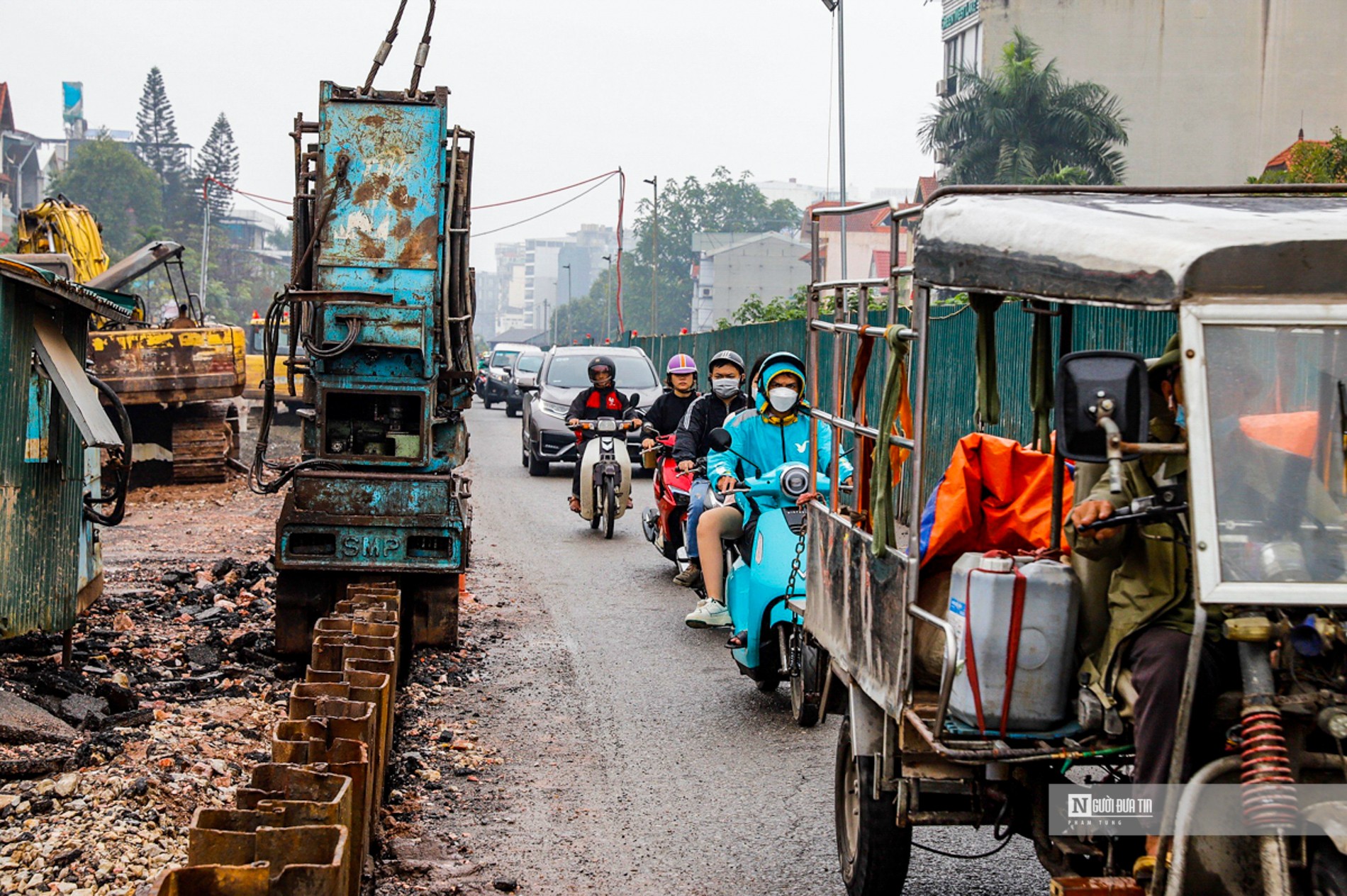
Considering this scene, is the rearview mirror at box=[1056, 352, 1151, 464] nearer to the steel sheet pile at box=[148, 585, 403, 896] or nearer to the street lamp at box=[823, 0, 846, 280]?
the steel sheet pile at box=[148, 585, 403, 896]

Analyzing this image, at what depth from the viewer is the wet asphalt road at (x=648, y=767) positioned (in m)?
5.24

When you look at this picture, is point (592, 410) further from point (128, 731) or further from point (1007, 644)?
point (1007, 644)

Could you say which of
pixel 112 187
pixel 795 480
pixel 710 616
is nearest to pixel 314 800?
pixel 795 480

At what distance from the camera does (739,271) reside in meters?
93.9

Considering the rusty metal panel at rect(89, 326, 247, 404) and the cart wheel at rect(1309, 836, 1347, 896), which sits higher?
the rusty metal panel at rect(89, 326, 247, 404)

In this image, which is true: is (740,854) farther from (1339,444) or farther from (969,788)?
(1339,444)

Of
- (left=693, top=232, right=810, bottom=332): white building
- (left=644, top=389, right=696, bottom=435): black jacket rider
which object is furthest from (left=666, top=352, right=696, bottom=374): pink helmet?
(left=693, top=232, right=810, bottom=332): white building

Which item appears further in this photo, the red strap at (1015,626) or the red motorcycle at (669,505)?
the red motorcycle at (669,505)

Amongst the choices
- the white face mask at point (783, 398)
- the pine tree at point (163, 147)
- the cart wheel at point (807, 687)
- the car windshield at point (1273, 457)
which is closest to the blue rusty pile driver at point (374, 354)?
the white face mask at point (783, 398)

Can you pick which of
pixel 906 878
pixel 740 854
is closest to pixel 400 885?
pixel 740 854

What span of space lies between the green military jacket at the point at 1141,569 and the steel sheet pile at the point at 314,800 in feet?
6.45

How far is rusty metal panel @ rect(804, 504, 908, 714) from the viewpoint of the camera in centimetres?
433

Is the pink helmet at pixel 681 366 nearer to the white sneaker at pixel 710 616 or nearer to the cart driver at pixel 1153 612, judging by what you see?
the white sneaker at pixel 710 616

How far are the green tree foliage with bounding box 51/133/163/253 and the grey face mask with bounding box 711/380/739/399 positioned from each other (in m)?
77.7
